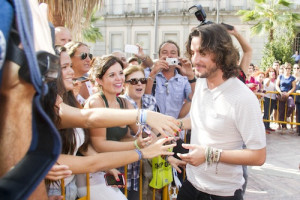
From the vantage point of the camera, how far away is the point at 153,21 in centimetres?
2914

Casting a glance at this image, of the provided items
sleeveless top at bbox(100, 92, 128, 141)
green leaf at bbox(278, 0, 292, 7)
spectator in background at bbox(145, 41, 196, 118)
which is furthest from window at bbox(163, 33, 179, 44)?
sleeveless top at bbox(100, 92, 128, 141)

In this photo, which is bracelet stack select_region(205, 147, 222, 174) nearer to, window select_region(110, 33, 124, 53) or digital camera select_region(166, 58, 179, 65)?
digital camera select_region(166, 58, 179, 65)

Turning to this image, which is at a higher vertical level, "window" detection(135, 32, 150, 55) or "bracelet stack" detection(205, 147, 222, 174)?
"window" detection(135, 32, 150, 55)

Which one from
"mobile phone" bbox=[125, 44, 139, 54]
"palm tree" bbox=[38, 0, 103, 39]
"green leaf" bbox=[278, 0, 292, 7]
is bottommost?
"mobile phone" bbox=[125, 44, 139, 54]

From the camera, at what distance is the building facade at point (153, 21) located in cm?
2644

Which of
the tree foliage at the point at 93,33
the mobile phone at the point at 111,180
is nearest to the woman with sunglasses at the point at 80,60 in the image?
the mobile phone at the point at 111,180

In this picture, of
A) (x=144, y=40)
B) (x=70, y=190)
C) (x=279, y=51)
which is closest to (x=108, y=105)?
(x=70, y=190)

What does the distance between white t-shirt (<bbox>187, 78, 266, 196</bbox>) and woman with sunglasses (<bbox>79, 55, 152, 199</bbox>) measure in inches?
17.6

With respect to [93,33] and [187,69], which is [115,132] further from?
[93,33]

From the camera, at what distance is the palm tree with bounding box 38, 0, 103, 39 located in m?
4.91

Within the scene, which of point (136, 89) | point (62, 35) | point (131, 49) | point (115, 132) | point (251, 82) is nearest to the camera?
point (115, 132)

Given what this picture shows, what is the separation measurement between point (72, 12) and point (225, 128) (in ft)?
13.0

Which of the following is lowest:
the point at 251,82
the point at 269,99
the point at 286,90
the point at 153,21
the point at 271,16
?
the point at 269,99

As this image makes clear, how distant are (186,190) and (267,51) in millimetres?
18534
